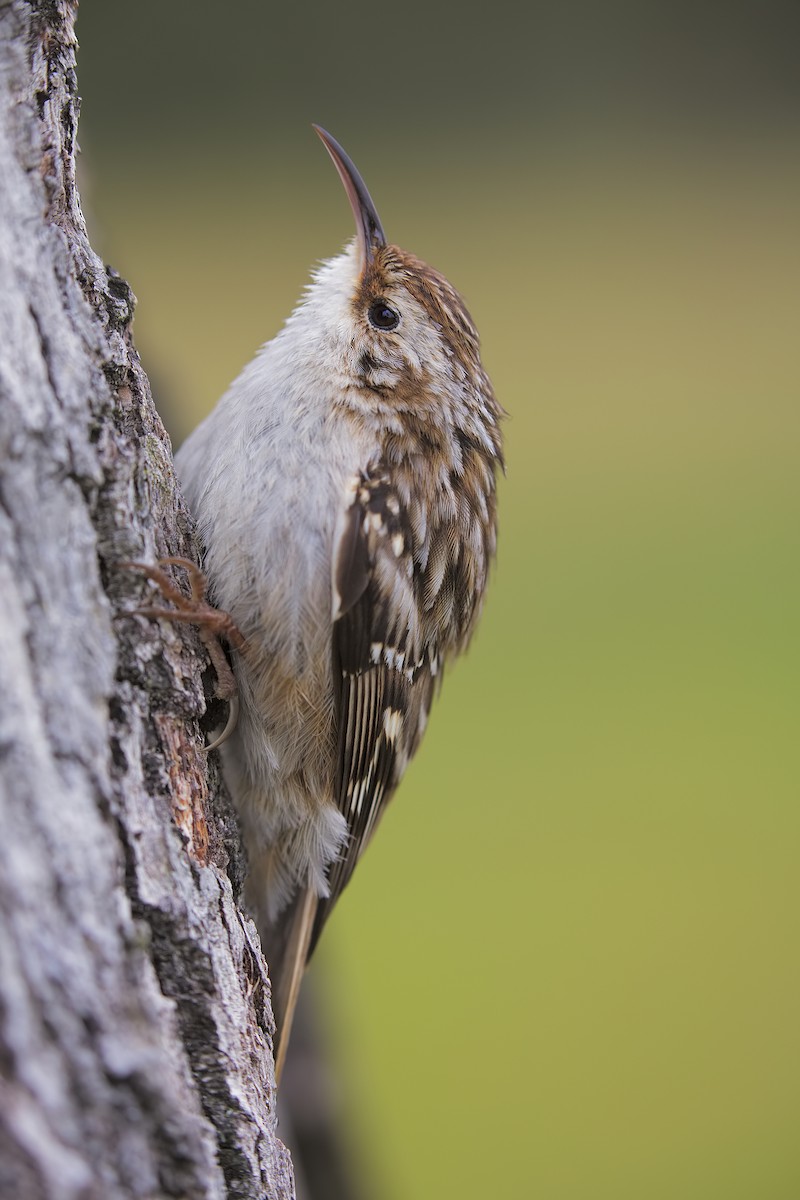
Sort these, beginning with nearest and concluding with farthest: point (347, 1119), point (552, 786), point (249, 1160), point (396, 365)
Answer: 1. point (249, 1160)
2. point (396, 365)
3. point (347, 1119)
4. point (552, 786)

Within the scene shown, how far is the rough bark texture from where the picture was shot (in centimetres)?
118

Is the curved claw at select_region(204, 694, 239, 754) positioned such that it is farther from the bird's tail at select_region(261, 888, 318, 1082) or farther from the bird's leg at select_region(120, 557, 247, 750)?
the bird's tail at select_region(261, 888, 318, 1082)

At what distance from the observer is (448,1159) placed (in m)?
4.95

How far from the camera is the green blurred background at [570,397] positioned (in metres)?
6.03

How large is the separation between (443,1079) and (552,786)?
232cm

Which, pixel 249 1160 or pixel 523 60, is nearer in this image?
pixel 249 1160

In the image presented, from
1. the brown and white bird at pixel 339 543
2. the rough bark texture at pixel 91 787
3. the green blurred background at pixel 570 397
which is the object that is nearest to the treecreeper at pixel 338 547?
the brown and white bird at pixel 339 543

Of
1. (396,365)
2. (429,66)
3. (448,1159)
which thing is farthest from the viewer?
(429,66)

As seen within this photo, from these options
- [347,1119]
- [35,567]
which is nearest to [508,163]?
[347,1119]

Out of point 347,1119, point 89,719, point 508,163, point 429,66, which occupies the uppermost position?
point 429,66

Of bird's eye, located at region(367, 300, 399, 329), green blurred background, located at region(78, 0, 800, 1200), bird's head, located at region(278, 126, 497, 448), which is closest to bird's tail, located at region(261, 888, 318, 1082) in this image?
bird's head, located at region(278, 126, 497, 448)

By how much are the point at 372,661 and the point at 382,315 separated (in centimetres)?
78

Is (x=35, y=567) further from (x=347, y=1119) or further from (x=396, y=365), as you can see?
(x=347, y=1119)

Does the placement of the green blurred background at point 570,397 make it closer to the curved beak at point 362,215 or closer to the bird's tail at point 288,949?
the bird's tail at point 288,949
